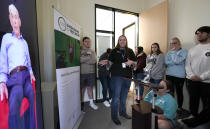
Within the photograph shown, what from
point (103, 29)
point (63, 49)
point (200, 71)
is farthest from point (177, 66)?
point (63, 49)

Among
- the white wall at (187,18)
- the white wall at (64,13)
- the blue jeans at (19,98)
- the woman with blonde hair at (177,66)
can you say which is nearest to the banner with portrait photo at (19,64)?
the blue jeans at (19,98)

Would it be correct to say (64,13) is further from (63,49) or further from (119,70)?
(119,70)

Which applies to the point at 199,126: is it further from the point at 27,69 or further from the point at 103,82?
the point at 27,69

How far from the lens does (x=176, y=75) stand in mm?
2164

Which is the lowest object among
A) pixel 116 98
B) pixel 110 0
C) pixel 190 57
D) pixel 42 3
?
pixel 116 98

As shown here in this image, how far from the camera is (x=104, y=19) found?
3.10 metres

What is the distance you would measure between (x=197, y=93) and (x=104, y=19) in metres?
2.82

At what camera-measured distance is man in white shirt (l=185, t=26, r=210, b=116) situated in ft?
5.74

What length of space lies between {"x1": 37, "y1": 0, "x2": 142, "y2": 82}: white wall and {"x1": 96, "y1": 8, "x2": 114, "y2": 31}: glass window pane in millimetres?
177

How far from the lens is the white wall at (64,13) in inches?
72.9

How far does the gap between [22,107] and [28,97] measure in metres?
0.09

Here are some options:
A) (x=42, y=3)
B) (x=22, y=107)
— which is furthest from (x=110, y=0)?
(x=22, y=107)

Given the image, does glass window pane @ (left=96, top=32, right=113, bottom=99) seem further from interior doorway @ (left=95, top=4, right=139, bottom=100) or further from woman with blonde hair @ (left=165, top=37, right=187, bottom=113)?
woman with blonde hair @ (left=165, top=37, right=187, bottom=113)

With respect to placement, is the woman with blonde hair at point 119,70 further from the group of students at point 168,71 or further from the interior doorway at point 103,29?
the interior doorway at point 103,29
